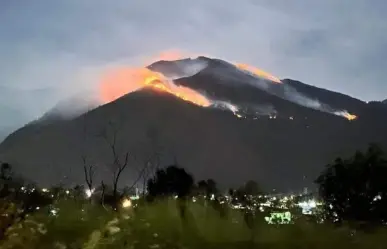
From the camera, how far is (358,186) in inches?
788

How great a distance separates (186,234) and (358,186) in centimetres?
1557

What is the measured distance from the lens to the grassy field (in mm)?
4965

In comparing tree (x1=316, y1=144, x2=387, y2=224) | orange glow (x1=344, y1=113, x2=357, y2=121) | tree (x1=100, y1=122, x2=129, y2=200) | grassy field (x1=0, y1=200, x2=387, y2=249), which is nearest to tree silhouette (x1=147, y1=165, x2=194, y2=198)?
tree (x1=100, y1=122, x2=129, y2=200)

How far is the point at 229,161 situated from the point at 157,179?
238 feet

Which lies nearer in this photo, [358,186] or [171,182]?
[358,186]

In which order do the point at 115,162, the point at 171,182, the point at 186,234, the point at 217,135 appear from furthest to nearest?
the point at 217,135 → the point at 171,182 → the point at 115,162 → the point at 186,234

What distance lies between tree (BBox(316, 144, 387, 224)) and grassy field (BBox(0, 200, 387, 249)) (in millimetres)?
13380

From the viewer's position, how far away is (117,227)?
17.9 feet

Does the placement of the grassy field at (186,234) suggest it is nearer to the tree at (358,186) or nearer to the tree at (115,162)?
the tree at (358,186)

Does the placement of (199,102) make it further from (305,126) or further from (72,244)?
(72,244)

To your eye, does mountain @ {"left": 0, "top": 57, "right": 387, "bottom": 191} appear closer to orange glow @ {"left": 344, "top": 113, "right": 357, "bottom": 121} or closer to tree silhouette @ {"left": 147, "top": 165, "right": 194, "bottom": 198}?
orange glow @ {"left": 344, "top": 113, "right": 357, "bottom": 121}

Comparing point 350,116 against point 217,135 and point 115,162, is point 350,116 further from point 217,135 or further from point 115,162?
point 115,162

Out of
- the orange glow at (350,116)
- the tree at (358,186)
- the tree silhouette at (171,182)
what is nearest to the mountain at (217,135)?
the orange glow at (350,116)

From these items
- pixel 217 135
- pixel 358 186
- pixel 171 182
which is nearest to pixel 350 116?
pixel 217 135
